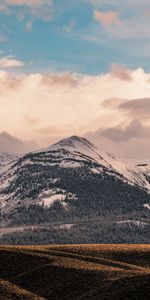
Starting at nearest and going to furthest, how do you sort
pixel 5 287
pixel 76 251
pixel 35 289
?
1. pixel 5 287
2. pixel 35 289
3. pixel 76 251

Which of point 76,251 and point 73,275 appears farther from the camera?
point 76,251

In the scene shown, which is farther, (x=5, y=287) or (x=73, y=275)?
(x=73, y=275)

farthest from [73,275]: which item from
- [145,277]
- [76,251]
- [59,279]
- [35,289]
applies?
[76,251]

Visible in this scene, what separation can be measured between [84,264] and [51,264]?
27.9 ft

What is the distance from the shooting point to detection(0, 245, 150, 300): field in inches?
3986

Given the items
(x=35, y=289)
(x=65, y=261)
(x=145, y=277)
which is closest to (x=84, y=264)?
(x=65, y=261)

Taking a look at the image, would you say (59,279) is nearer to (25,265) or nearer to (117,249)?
(25,265)

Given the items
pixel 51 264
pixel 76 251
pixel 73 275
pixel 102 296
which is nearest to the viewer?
pixel 102 296

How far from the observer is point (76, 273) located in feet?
430

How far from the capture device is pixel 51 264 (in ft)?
469

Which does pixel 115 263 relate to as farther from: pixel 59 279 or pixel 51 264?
pixel 59 279

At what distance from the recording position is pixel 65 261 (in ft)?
489

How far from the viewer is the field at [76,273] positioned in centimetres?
10126

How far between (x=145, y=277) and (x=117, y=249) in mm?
75792
